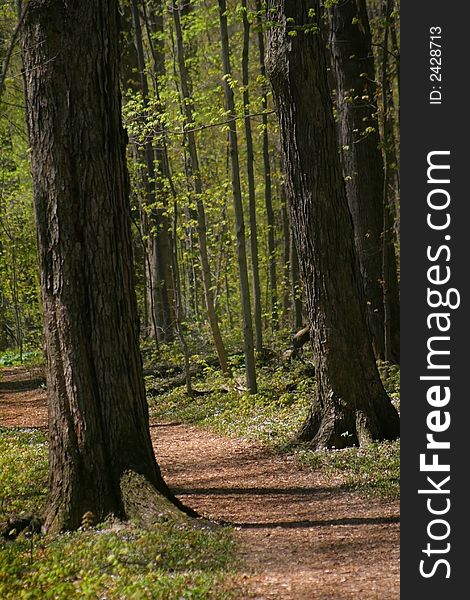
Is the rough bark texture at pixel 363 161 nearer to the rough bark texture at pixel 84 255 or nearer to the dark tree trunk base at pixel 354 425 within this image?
the dark tree trunk base at pixel 354 425

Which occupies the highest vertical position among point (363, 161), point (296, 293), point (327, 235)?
point (363, 161)

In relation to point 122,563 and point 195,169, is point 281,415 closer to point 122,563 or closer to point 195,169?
point 195,169

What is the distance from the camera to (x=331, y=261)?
937 cm

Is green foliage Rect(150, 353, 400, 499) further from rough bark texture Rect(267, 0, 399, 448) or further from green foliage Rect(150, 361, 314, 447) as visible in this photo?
rough bark texture Rect(267, 0, 399, 448)

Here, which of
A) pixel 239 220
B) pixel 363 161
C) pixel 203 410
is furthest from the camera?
pixel 203 410

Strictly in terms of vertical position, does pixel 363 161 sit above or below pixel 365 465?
above

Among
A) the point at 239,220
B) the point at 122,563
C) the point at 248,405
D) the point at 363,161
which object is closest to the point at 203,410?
the point at 248,405

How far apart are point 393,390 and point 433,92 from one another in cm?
604

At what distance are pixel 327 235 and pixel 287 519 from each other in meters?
3.65

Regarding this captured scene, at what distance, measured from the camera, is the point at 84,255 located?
6.68m

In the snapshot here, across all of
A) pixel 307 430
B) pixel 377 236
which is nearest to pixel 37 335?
pixel 377 236

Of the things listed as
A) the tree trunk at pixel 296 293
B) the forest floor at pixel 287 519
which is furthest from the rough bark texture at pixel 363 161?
the forest floor at pixel 287 519

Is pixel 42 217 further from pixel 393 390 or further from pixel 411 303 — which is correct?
pixel 393 390

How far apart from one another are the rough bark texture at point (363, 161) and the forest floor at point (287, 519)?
3974 millimetres
